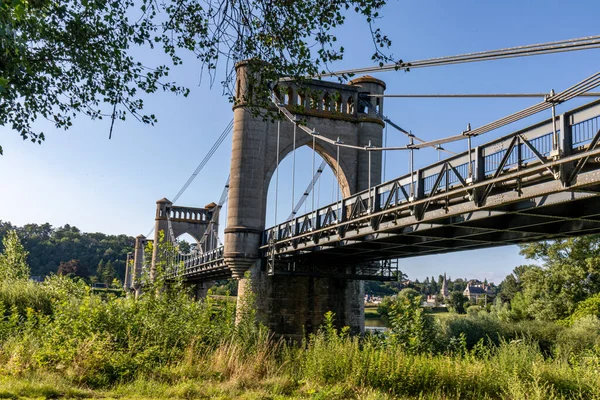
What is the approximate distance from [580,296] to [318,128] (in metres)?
18.3

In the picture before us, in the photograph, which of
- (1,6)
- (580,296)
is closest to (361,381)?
(1,6)

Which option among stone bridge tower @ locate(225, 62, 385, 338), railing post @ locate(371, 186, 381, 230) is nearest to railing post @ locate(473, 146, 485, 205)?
railing post @ locate(371, 186, 381, 230)

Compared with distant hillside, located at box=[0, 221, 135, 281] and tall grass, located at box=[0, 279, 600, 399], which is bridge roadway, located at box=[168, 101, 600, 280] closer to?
tall grass, located at box=[0, 279, 600, 399]

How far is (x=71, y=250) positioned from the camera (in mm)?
126688

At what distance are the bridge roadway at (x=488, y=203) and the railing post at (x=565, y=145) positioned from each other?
0.01 meters

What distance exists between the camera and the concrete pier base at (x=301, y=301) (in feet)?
88.0

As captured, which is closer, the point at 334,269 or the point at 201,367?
the point at 201,367

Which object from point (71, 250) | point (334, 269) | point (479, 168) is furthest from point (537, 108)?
point (71, 250)

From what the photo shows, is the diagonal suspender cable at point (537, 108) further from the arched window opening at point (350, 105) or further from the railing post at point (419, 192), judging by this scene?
the arched window opening at point (350, 105)

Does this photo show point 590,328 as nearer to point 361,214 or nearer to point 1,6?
point 361,214

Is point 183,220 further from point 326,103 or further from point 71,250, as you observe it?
point 71,250

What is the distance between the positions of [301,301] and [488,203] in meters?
17.7

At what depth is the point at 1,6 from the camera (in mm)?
4621

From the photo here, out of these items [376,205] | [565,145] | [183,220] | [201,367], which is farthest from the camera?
[183,220]
